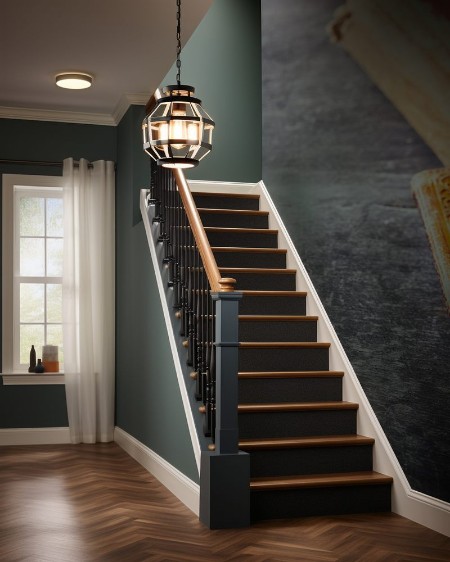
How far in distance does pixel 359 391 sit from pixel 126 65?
Answer: 275 centimetres

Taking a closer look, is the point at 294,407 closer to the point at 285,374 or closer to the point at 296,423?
the point at 296,423

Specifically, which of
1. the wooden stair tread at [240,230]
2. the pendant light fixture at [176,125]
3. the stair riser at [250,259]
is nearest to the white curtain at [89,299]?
the wooden stair tread at [240,230]

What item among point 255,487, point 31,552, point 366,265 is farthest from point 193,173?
point 31,552

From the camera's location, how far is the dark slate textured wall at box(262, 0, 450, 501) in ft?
14.4

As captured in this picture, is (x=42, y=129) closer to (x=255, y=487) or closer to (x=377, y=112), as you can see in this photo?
(x=377, y=112)

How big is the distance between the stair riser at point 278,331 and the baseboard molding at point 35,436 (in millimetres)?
2626

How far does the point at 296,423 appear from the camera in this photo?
4.97m

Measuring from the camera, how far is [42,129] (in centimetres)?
750

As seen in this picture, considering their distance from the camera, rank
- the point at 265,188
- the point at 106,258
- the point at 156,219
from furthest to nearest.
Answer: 1. the point at 106,258
2. the point at 265,188
3. the point at 156,219

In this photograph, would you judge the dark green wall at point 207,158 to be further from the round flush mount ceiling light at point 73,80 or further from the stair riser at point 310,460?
the stair riser at point 310,460

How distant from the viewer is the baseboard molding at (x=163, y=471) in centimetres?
482

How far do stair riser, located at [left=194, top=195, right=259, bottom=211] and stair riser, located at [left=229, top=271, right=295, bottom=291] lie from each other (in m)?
1.02

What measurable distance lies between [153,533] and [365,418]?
1529 mm

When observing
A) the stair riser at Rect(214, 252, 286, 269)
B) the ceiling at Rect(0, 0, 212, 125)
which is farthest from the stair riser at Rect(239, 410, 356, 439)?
the ceiling at Rect(0, 0, 212, 125)
